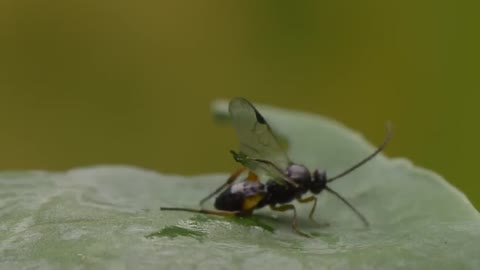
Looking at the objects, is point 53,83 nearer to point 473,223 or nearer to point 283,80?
point 283,80

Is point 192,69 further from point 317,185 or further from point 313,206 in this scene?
point 313,206

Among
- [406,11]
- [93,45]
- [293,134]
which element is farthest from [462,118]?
[93,45]

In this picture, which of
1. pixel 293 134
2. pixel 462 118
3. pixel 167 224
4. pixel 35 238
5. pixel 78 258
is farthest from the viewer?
pixel 462 118

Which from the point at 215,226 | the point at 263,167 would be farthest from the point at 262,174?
the point at 215,226

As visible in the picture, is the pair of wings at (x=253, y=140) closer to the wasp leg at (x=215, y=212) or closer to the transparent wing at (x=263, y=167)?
the transparent wing at (x=263, y=167)

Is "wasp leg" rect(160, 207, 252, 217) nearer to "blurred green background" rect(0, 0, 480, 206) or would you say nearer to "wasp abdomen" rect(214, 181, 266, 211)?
"wasp abdomen" rect(214, 181, 266, 211)

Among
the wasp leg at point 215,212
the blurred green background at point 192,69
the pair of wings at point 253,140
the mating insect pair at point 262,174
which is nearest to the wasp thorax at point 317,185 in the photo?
the mating insect pair at point 262,174

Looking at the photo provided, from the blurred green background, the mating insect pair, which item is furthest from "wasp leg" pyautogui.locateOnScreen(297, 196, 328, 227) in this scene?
the blurred green background
